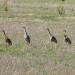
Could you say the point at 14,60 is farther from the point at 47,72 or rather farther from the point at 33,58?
the point at 47,72

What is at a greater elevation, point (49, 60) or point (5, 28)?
point (49, 60)

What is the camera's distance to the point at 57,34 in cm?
2741

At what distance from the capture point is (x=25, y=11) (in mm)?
42156

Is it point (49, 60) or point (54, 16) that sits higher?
point (49, 60)

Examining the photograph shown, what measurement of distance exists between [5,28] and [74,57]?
9.14 meters

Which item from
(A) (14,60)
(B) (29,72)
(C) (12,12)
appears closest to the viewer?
(B) (29,72)

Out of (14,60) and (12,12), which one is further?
(12,12)

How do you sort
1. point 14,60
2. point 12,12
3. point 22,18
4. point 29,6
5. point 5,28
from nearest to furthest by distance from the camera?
point 14,60 < point 5,28 < point 22,18 < point 12,12 < point 29,6

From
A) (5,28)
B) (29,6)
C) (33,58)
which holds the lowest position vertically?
(29,6)

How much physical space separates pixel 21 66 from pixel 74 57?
3090 millimetres

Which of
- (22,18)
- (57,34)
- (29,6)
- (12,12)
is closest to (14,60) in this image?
(57,34)

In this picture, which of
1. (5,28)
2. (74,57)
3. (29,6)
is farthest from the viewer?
(29,6)

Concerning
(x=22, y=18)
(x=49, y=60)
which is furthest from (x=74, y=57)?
(x=22, y=18)

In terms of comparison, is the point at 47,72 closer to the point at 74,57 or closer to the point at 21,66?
the point at 21,66
